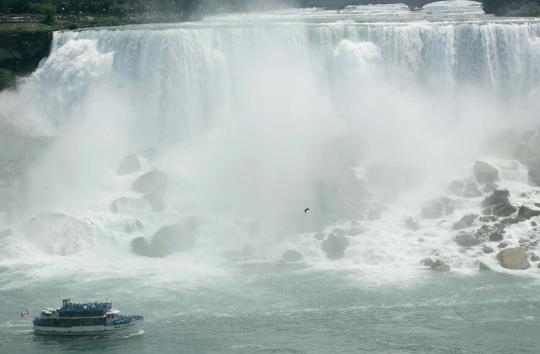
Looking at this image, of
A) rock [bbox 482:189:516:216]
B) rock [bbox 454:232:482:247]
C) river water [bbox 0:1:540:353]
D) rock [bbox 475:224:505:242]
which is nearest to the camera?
river water [bbox 0:1:540:353]

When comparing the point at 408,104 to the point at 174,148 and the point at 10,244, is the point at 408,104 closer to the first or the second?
the point at 174,148

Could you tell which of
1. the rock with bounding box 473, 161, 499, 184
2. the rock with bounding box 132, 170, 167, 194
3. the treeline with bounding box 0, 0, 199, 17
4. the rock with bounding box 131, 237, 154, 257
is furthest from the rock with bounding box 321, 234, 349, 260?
the treeline with bounding box 0, 0, 199, 17

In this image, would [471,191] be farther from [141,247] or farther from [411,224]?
[141,247]

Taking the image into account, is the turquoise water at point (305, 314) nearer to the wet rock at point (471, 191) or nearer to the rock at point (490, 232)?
the rock at point (490, 232)

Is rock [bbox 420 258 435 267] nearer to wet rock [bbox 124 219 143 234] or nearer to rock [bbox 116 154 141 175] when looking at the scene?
wet rock [bbox 124 219 143 234]

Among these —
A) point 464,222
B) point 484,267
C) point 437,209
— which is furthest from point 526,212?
point 484,267

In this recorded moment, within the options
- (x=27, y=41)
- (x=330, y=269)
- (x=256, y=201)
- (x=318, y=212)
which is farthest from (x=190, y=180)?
(x=27, y=41)

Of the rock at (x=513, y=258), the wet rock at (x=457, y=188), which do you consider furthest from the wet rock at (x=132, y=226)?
the rock at (x=513, y=258)
